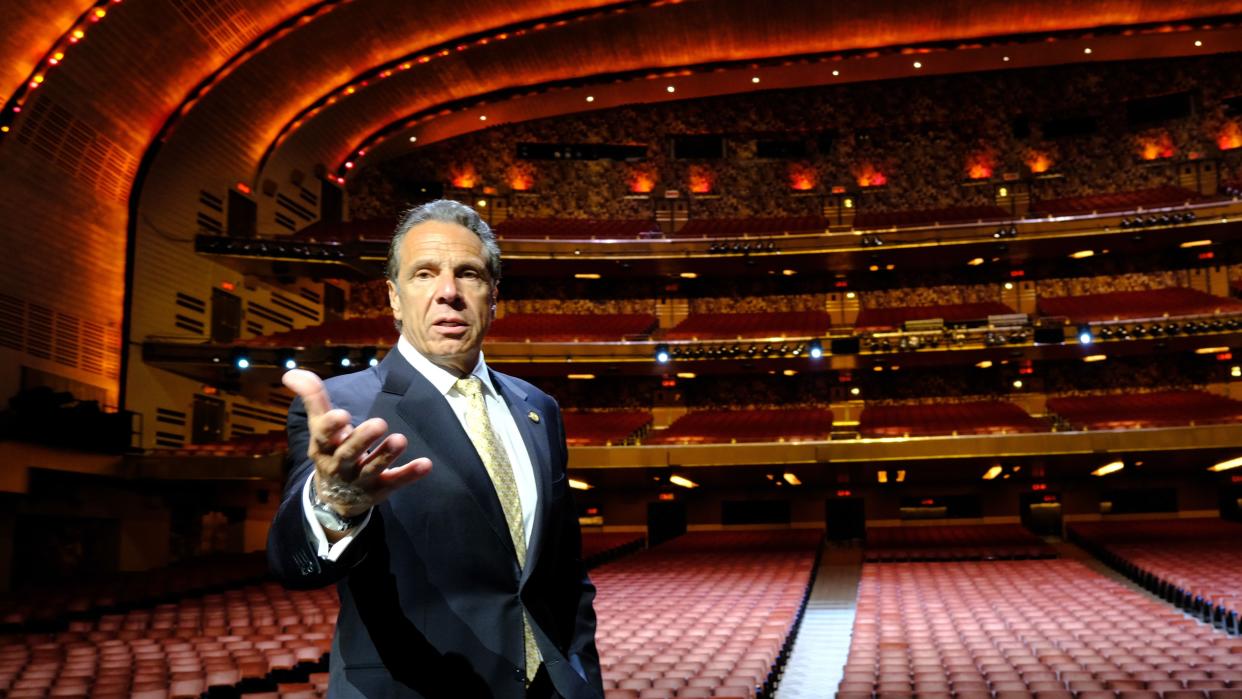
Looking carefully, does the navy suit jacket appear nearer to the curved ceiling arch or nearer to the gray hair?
the gray hair

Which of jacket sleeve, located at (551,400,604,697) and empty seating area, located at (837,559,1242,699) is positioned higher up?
jacket sleeve, located at (551,400,604,697)

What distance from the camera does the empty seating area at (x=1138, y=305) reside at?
20.2 m

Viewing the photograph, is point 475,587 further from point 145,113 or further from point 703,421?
point 703,421

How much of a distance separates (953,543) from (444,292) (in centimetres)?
1772

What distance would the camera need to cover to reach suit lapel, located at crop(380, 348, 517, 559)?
1489mm

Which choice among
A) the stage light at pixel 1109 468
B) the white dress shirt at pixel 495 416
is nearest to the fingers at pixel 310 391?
the white dress shirt at pixel 495 416

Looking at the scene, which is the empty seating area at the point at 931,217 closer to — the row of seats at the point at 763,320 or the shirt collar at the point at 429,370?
the row of seats at the point at 763,320

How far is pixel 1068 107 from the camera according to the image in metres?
23.8

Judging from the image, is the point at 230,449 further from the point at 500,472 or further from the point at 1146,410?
the point at 1146,410

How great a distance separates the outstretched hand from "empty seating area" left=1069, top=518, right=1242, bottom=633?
1041cm

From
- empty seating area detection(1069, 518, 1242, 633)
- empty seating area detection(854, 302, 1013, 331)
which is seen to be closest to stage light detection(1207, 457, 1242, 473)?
empty seating area detection(1069, 518, 1242, 633)

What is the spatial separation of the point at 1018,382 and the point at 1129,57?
7.62 meters

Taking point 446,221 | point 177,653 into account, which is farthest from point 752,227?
point 446,221

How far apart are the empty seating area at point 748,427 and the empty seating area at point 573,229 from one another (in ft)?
14.6
